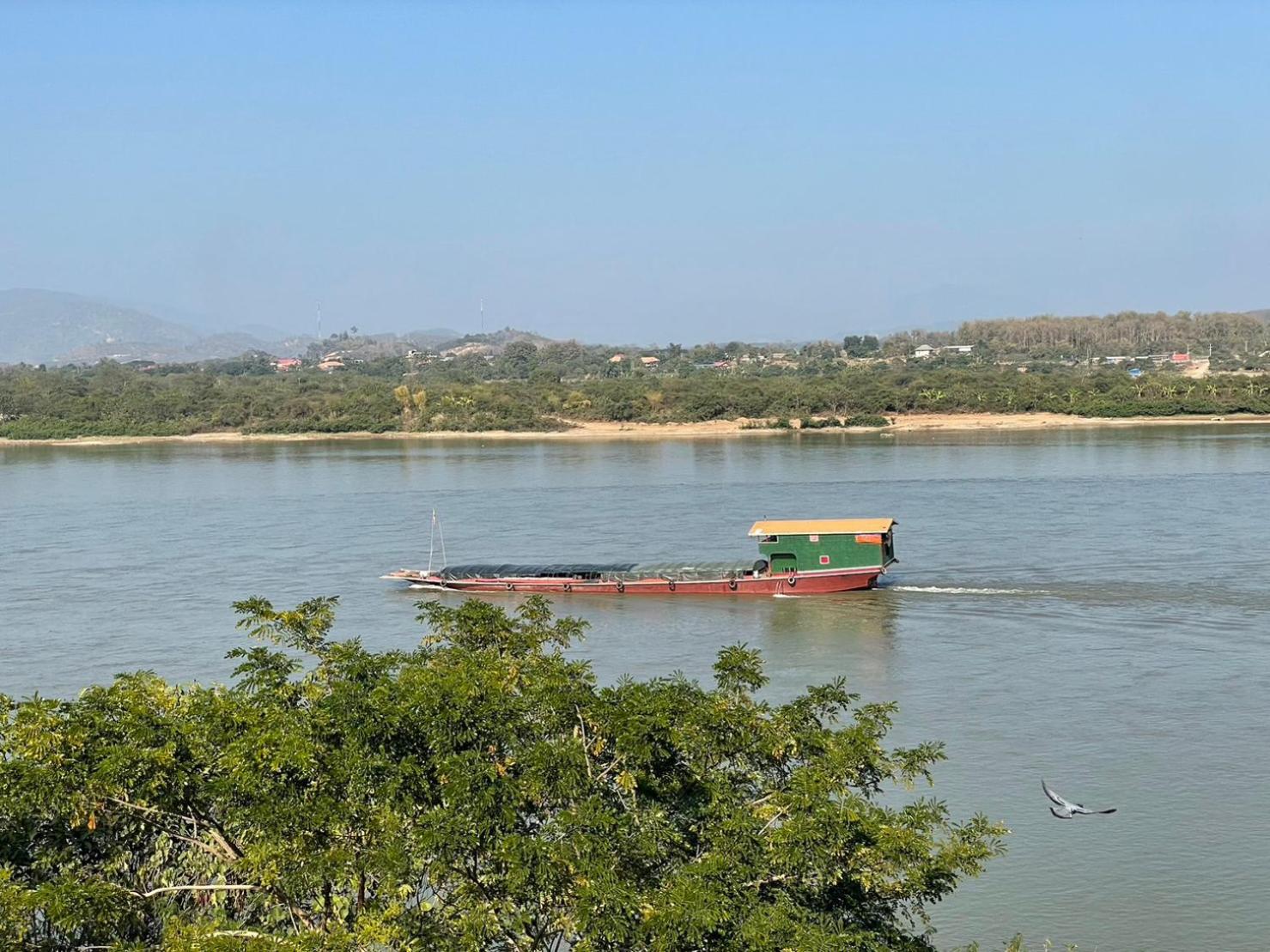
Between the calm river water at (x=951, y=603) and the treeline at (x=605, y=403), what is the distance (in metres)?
16.9

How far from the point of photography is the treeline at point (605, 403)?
231ft

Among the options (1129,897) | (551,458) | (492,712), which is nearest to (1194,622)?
(1129,897)

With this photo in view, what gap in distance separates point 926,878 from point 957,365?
9214 centimetres

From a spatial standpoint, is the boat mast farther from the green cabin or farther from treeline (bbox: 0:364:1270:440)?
treeline (bbox: 0:364:1270:440)

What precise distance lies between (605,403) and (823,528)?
5017 centimetres

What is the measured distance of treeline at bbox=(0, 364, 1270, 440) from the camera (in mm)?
70375

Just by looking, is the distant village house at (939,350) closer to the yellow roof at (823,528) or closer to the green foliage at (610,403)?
the green foliage at (610,403)

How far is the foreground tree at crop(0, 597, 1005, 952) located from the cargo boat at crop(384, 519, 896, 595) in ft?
58.8

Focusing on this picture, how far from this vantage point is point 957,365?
97125mm

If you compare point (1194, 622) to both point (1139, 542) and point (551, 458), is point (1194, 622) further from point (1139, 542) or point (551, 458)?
point (551, 458)

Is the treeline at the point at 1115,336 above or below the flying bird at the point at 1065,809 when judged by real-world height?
above

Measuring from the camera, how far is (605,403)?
76562mm

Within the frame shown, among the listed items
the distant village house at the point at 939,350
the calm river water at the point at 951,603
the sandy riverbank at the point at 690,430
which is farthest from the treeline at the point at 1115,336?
the calm river water at the point at 951,603

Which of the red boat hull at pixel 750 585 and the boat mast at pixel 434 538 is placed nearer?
the red boat hull at pixel 750 585
